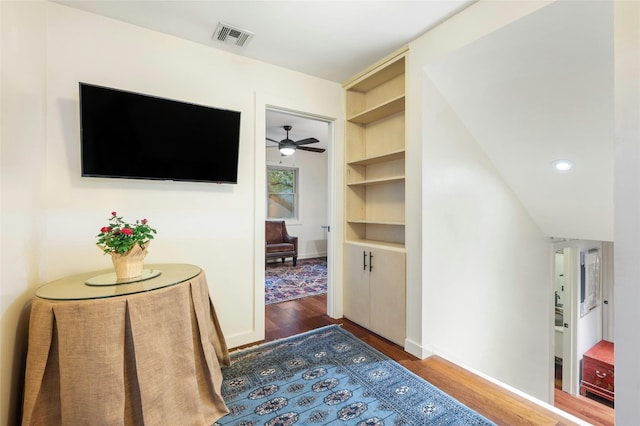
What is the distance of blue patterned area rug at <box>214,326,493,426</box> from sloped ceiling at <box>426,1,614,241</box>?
2141mm

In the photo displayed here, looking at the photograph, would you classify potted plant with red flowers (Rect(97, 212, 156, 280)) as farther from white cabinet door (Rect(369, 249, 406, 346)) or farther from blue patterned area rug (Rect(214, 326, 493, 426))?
white cabinet door (Rect(369, 249, 406, 346))

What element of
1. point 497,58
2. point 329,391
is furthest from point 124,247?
point 497,58

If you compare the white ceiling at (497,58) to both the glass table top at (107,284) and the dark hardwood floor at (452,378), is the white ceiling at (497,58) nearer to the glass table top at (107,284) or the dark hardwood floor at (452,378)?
the glass table top at (107,284)

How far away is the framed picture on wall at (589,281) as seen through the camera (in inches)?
163

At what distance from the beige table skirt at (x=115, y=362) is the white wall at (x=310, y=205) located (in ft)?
16.9

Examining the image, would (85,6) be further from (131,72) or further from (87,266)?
(87,266)

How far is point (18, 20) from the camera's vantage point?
4.71ft

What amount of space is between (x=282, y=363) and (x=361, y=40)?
258 centimetres

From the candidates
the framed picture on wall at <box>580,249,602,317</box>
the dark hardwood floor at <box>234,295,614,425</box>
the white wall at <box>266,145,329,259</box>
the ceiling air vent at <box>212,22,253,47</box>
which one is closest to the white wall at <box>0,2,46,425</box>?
the ceiling air vent at <box>212,22,253,47</box>

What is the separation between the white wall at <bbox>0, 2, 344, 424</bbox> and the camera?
1.40 metres

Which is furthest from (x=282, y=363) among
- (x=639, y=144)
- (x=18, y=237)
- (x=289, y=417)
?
(x=639, y=144)

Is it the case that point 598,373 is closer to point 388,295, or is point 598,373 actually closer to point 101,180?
point 388,295

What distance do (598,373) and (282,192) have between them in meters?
6.13

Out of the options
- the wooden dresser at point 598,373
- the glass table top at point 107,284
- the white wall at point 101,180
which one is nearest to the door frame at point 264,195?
the white wall at point 101,180
